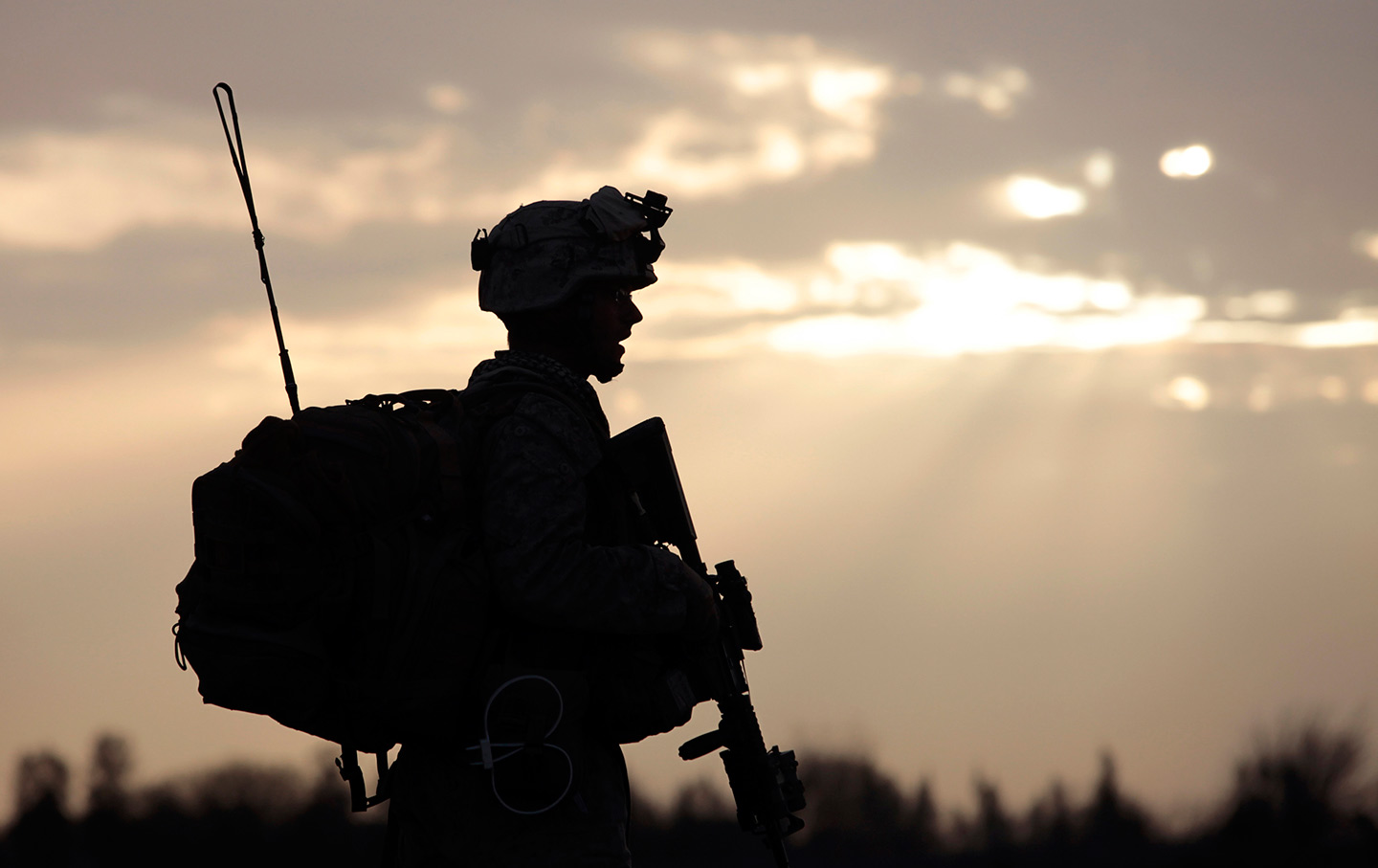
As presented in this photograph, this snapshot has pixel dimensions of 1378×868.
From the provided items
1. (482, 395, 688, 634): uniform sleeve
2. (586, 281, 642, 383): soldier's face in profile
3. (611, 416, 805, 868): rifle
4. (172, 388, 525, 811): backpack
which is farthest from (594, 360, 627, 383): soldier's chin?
(172, 388, 525, 811): backpack

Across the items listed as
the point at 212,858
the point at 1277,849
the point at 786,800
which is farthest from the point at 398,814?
the point at 212,858

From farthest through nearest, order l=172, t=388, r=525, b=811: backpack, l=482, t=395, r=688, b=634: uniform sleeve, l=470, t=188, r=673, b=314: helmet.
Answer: l=470, t=188, r=673, b=314: helmet
l=482, t=395, r=688, b=634: uniform sleeve
l=172, t=388, r=525, b=811: backpack

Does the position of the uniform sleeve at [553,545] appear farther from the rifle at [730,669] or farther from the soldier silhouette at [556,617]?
the rifle at [730,669]

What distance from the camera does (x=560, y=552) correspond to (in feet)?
20.6

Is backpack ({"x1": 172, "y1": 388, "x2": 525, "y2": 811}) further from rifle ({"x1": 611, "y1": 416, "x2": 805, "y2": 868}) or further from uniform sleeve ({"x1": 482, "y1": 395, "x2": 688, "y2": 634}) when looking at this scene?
rifle ({"x1": 611, "y1": 416, "x2": 805, "y2": 868})

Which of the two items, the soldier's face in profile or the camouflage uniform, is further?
the soldier's face in profile

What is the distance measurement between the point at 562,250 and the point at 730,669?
2.33m

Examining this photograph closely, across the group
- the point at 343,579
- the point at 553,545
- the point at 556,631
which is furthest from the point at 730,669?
the point at 343,579

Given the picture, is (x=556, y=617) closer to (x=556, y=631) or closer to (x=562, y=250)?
(x=556, y=631)

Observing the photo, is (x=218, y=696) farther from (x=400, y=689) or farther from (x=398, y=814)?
(x=398, y=814)

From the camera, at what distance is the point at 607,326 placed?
7.21 m

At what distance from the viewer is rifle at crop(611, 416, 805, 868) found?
7.15 meters

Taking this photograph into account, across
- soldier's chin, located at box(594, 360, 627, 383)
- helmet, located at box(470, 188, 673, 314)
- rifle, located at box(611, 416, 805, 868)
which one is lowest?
rifle, located at box(611, 416, 805, 868)

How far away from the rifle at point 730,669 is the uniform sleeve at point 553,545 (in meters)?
0.60
